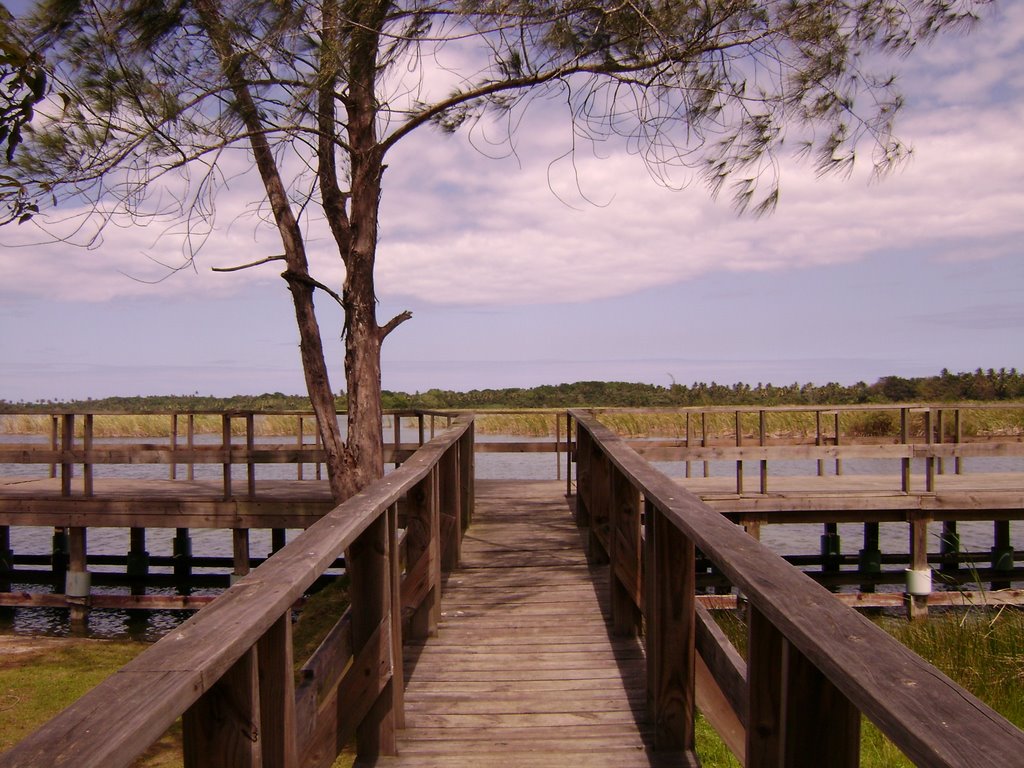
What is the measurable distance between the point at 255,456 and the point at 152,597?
2410 millimetres

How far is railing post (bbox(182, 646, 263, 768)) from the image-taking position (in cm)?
154

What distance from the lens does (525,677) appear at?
3941mm

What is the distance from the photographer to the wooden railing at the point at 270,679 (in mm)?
1110

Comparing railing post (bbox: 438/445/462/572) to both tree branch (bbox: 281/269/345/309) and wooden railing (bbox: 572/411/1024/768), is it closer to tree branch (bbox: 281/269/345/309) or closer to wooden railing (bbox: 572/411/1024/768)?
wooden railing (bbox: 572/411/1024/768)

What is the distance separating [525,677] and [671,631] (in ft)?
3.85

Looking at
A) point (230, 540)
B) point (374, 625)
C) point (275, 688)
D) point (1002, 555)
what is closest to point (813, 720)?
point (275, 688)

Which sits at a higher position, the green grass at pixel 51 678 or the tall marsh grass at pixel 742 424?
the tall marsh grass at pixel 742 424

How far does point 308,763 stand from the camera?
216cm

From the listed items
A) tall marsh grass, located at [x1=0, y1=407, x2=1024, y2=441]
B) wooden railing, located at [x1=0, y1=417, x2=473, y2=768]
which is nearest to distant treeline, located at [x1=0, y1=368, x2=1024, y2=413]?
tall marsh grass, located at [x1=0, y1=407, x2=1024, y2=441]

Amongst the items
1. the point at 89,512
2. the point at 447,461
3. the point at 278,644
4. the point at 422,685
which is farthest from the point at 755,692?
the point at 89,512

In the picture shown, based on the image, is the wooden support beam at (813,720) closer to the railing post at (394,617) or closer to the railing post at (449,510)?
the railing post at (394,617)

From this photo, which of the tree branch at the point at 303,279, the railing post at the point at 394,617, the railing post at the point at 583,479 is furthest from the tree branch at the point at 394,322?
the railing post at the point at 394,617

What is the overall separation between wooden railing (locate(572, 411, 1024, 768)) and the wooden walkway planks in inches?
11.4

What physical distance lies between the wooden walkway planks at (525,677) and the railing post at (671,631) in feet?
0.36
